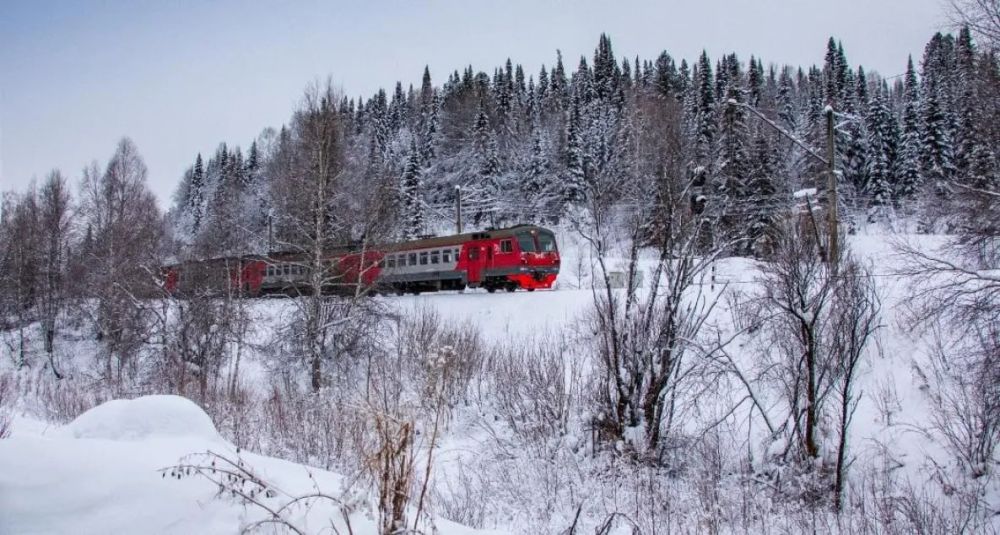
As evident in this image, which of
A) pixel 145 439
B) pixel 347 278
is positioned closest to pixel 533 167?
→ pixel 347 278

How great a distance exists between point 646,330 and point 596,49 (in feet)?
247

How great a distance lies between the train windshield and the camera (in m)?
20.0

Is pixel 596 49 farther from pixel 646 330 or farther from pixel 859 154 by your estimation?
pixel 646 330

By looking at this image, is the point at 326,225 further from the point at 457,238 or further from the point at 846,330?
the point at 846,330

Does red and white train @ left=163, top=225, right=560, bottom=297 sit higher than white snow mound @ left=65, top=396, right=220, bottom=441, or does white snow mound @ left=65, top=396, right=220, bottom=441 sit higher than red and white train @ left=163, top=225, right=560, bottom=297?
red and white train @ left=163, top=225, right=560, bottom=297

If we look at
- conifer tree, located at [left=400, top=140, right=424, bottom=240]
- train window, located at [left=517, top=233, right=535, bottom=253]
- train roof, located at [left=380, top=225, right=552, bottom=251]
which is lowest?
train window, located at [left=517, top=233, right=535, bottom=253]

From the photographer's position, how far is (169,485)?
106 inches

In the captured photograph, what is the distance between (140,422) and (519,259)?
16232 millimetres

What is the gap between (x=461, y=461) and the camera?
9.02 metres

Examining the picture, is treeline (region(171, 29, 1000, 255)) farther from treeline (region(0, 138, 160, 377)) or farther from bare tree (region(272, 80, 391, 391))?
treeline (region(0, 138, 160, 377))

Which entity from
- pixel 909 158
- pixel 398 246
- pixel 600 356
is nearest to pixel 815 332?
pixel 600 356

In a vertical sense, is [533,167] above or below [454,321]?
above

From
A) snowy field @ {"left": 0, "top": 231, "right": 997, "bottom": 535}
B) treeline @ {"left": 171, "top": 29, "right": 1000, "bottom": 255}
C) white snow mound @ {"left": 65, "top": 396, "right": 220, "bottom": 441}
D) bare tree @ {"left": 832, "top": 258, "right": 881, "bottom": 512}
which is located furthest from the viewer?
treeline @ {"left": 171, "top": 29, "right": 1000, "bottom": 255}

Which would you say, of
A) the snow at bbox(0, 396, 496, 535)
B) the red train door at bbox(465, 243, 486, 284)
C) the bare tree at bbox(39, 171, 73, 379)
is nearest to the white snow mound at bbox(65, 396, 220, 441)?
the snow at bbox(0, 396, 496, 535)
